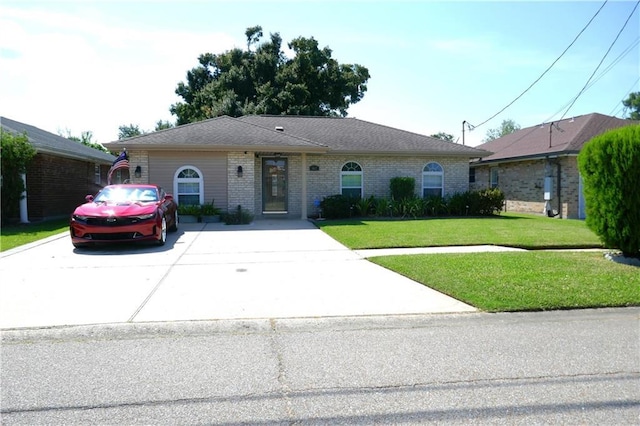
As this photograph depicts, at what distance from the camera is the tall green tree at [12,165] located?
14.1 metres

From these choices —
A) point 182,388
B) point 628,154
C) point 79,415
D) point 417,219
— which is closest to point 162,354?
point 182,388

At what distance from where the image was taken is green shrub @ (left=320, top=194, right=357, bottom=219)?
16.8 meters

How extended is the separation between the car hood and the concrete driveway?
2.79 ft

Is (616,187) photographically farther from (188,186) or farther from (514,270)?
(188,186)

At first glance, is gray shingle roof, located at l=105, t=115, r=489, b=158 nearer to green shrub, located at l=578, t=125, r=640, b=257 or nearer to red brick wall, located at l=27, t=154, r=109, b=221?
red brick wall, located at l=27, t=154, r=109, b=221

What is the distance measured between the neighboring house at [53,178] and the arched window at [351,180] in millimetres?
11436

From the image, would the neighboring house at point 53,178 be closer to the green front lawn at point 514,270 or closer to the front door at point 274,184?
the front door at point 274,184

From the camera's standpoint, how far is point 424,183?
1905cm

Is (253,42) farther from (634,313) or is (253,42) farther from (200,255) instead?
(634,313)

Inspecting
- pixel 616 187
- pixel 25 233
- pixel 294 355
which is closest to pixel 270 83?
→ pixel 25 233

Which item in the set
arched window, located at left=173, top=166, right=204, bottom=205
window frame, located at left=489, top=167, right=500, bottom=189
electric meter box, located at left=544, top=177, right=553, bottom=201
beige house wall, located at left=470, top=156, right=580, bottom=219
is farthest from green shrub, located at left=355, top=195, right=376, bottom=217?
window frame, located at left=489, top=167, right=500, bottom=189

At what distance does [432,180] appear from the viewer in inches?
754

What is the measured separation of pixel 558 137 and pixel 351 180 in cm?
1123

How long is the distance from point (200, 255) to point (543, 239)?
27.8 feet
